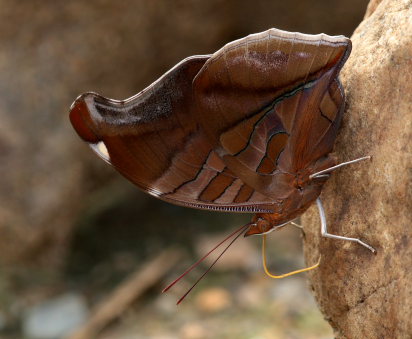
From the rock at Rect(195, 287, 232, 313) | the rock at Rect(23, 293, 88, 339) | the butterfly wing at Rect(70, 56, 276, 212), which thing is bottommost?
the rock at Rect(195, 287, 232, 313)

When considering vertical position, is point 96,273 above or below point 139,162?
below

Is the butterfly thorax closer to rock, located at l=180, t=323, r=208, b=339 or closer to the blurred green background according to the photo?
the blurred green background

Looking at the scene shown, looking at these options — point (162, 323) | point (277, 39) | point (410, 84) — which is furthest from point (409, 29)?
point (162, 323)

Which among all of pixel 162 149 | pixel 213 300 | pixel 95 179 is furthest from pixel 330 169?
pixel 95 179

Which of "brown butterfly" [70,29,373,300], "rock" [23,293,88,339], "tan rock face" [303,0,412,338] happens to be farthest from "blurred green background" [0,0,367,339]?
"brown butterfly" [70,29,373,300]

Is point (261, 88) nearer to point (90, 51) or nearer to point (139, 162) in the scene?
point (139, 162)

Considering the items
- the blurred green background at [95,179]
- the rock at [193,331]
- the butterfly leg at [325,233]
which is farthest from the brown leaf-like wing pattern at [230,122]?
the rock at [193,331]

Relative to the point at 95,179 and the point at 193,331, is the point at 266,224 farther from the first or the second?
the point at 95,179
